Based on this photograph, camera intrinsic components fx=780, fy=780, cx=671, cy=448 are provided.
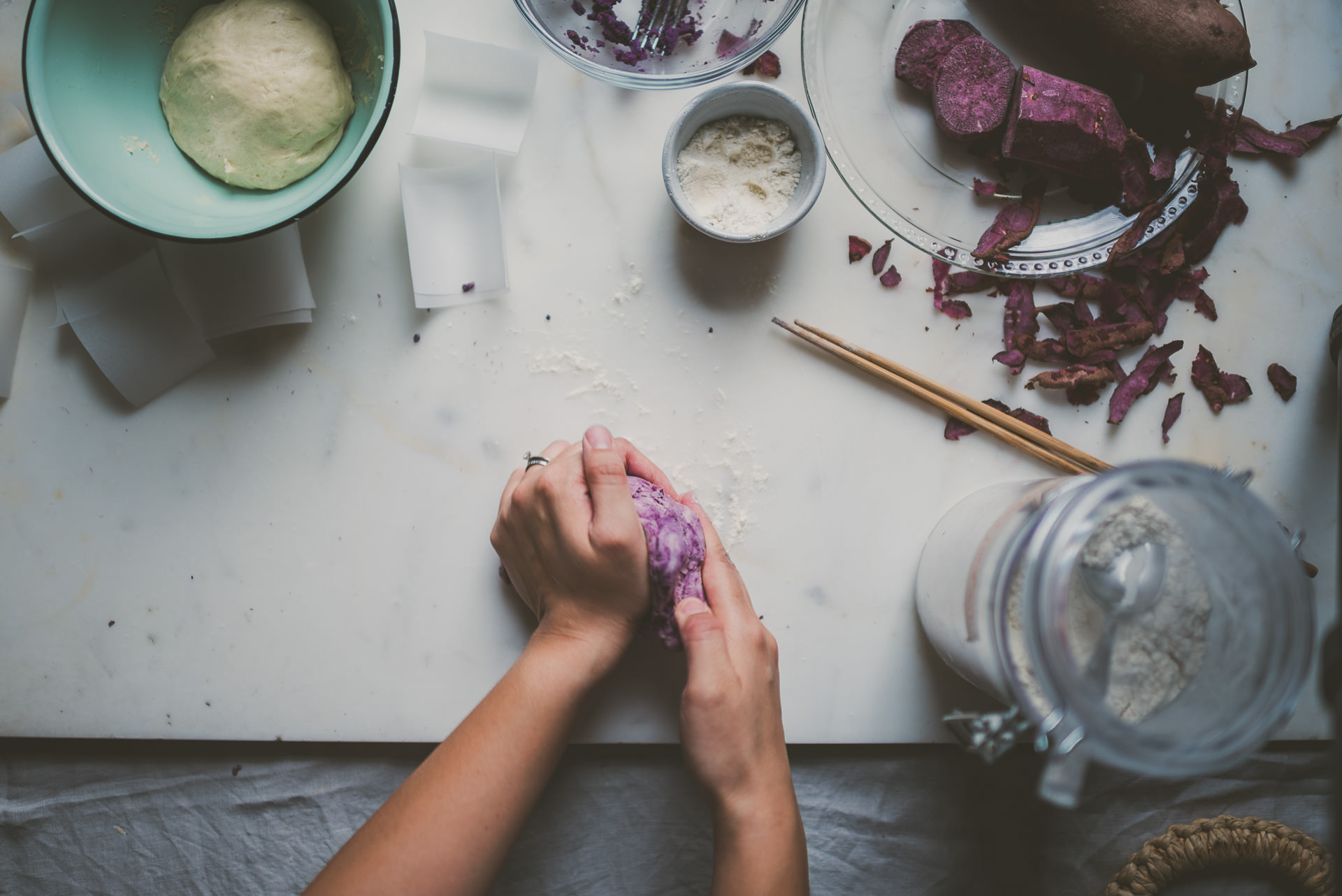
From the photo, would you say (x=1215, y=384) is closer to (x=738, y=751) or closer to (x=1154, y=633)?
(x=1154, y=633)

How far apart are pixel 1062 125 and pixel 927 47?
0.18 meters

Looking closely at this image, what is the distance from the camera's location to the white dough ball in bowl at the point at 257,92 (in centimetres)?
80

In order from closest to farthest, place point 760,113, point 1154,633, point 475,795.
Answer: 1. point 1154,633
2. point 475,795
3. point 760,113

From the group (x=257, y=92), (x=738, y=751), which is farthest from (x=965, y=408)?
(x=257, y=92)

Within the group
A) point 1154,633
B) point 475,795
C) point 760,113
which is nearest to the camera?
point 1154,633

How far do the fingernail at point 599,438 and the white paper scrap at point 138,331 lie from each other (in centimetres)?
47

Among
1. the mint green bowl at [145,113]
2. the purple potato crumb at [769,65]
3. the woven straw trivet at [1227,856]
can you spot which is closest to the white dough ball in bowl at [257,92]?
the mint green bowl at [145,113]

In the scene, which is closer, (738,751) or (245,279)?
(738,751)

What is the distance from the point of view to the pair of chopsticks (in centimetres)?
90

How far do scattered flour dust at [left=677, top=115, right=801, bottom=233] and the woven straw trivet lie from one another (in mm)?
866

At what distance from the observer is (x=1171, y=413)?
3.03ft

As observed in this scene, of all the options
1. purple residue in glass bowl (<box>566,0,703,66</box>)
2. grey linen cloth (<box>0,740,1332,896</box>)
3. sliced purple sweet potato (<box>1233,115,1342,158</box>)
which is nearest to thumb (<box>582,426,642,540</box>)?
grey linen cloth (<box>0,740,1332,896</box>)

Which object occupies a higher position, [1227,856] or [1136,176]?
[1136,176]

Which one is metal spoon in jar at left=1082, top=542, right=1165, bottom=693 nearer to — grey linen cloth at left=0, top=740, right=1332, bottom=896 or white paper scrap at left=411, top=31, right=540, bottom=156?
grey linen cloth at left=0, top=740, right=1332, bottom=896
